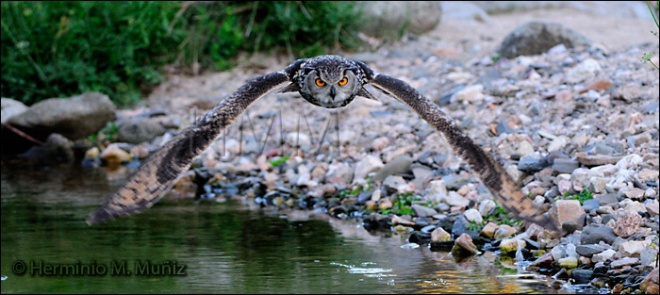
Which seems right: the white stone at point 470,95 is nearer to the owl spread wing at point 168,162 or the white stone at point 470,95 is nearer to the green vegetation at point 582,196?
the green vegetation at point 582,196

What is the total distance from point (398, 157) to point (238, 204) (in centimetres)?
171

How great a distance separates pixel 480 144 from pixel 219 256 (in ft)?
11.4

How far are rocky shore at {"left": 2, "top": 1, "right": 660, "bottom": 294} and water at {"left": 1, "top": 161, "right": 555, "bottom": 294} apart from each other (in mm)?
408

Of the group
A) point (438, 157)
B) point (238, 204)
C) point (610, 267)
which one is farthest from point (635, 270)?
point (238, 204)

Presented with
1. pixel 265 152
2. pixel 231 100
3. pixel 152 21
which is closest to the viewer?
pixel 231 100

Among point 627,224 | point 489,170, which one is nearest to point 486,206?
point 627,224

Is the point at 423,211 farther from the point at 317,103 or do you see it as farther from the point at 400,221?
the point at 317,103

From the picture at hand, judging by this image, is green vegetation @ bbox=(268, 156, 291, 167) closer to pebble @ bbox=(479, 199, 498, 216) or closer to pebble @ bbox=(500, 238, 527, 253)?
pebble @ bbox=(479, 199, 498, 216)

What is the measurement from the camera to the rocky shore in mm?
8414

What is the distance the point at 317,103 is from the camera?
7652 mm

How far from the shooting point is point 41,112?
47.5ft

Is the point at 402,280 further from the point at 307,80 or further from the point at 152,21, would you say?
the point at 152,21

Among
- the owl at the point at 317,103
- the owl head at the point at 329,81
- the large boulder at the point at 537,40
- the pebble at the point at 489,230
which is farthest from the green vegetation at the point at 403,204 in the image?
the large boulder at the point at 537,40

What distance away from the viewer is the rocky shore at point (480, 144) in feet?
27.6
